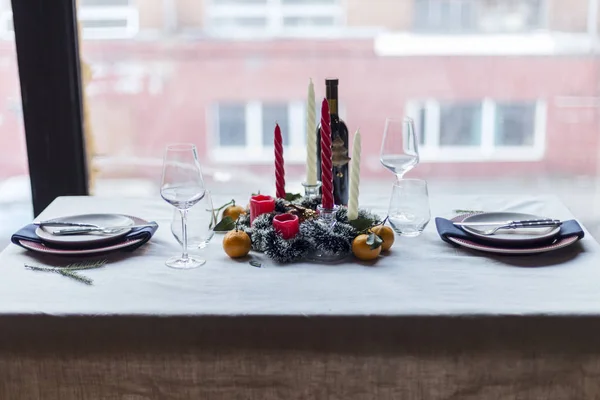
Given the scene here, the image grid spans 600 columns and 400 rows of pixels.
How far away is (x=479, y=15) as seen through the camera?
7.04ft

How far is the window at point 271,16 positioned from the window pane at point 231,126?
235mm

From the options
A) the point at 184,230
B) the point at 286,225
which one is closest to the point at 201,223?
the point at 184,230

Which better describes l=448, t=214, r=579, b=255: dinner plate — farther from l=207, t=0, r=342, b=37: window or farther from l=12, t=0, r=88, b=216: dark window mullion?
l=12, t=0, r=88, b=216: dark window mullion

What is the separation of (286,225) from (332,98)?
31cm

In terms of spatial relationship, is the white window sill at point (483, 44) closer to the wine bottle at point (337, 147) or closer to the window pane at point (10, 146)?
the wine bottle at point (337, 147)

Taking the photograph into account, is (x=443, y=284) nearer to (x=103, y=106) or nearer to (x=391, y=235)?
(x=391, y=235)

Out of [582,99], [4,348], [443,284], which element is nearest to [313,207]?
[443,284]

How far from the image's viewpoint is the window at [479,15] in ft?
7.00

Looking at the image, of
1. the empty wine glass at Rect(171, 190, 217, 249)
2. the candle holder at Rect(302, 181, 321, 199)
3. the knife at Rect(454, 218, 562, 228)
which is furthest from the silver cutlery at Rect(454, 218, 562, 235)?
the empty wine glass at Rect(171, 190, 217, 249)

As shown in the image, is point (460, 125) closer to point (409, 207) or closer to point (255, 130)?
point (255, 130)

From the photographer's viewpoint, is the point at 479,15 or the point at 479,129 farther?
the point at 479,129

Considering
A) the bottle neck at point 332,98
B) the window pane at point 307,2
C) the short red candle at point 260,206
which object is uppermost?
the window pane at point 307,2

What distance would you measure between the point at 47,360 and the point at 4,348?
0.22 ft

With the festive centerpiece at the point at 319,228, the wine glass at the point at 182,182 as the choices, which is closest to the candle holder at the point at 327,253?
→ the festive centerpiece at the point at 319,228
